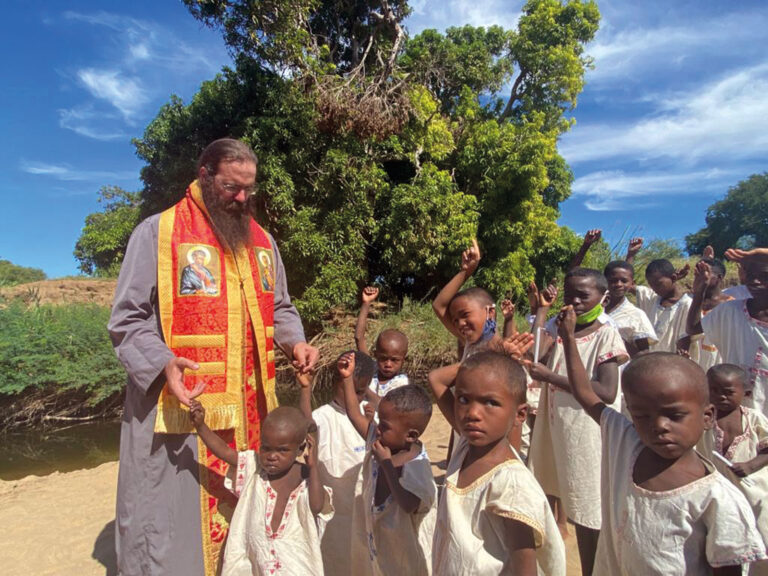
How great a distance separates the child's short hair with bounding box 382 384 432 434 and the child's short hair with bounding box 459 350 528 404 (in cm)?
55

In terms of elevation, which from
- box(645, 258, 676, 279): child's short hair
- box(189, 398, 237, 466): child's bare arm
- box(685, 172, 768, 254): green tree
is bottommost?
box(189, 398, 237, 466): child's bare arm

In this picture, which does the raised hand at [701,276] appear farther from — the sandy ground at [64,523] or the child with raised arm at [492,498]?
the child with raised arm at [492,498]

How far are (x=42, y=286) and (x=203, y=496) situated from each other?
52.2ft

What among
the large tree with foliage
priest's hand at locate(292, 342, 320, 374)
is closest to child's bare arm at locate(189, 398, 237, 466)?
priest's hand at locate(292, 342, 320, 374)

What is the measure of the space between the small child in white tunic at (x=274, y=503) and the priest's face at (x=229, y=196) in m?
1.00

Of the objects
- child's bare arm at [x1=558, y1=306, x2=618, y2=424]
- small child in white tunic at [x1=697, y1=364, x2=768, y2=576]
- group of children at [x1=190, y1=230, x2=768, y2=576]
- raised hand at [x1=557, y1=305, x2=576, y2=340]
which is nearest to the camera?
group of children at [x1=190, y1=230, x2=768, y2=576]

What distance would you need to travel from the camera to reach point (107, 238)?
1911cm

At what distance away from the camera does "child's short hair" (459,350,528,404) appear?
6.77 ft

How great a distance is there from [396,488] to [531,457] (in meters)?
1.62

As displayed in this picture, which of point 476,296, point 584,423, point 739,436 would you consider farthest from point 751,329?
point 476,296

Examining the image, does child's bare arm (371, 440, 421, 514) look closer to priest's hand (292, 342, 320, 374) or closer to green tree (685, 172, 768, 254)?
priest's hand (292, 342, 320, 374)

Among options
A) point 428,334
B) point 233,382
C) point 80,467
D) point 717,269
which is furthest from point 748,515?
point 428,334

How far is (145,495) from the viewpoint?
2594 mm

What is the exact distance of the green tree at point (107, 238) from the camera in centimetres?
1888
